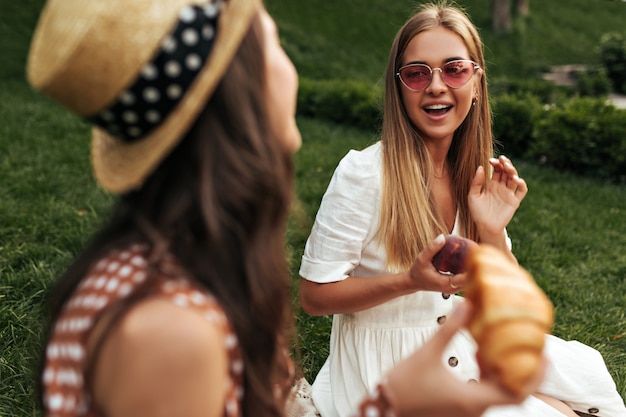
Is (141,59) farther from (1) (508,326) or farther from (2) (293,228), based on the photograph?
(2) (293,228)

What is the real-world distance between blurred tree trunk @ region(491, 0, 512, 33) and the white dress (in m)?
18.8

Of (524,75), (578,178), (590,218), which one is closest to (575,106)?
(578,178)

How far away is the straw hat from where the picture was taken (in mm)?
1175

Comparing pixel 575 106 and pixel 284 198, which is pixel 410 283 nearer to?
pixel 284 198

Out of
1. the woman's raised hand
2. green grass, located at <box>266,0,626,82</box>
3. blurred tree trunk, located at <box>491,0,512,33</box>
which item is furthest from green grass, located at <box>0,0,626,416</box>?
blurred tree trunk, located at <box>491,0,512,33</box>

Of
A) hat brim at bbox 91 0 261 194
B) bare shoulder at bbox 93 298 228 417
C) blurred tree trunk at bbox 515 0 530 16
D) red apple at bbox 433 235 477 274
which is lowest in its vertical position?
blurred tree trunk at bbox 515 0 530 16

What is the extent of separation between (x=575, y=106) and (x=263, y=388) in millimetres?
7433

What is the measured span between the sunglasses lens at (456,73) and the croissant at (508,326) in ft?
4.48

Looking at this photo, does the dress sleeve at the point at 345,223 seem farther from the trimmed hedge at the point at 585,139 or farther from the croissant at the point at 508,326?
the trimmed hedge at the point at 585,139

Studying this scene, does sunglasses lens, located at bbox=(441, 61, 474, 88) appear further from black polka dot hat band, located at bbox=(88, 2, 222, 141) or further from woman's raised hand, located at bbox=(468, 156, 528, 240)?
black polka dot hat band, located at bbox=(88, 2, 222, 141)

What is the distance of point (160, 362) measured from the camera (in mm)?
1131

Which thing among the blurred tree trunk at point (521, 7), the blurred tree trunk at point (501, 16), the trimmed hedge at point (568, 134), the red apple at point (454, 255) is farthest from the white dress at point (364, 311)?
the blurred tree trunk at point (521, 7)

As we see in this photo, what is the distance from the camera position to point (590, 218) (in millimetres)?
5863

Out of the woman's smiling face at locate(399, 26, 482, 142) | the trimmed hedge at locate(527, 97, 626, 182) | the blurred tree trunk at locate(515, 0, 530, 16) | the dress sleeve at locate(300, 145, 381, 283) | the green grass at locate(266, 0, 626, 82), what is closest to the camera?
the dress sleeve at locate(300, 145, 381, 283)
